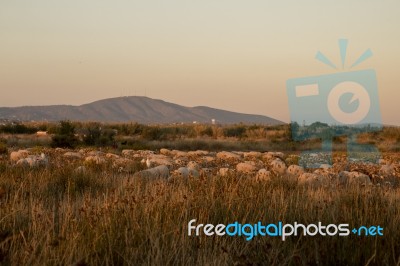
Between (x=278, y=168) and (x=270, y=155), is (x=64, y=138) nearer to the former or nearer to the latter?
(x=270, y=155)

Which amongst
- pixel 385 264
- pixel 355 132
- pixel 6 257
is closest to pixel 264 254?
pixel 385 264

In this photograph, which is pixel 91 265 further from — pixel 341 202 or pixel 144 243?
pixel 341 202

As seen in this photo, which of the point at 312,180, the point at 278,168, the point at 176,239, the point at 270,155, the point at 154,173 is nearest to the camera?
the point at 176,239

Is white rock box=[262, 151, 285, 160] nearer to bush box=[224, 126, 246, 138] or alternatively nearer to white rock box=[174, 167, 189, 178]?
white rock box=[174, 167, 189, 178]

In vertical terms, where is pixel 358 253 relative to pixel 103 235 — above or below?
below

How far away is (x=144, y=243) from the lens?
3.77 metres

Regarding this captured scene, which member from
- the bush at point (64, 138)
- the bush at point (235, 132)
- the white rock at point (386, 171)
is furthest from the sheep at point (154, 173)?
the bush at point (235, 132)

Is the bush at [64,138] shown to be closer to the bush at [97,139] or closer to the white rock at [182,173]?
the bush at [97,139]

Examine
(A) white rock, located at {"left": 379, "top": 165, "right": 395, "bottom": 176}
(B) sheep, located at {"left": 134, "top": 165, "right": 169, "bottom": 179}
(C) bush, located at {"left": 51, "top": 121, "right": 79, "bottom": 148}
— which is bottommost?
(A) white rock, located at {"left": 379, "top": 165, "right": 395, "bottom": 176}

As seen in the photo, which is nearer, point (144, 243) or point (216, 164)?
point (144, 243)

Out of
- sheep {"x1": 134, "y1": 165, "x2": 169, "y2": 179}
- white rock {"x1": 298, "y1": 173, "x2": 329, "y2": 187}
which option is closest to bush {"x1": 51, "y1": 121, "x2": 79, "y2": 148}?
sheep {"x1": 134, "y1": 165, "x2": 169, "y2": 179}

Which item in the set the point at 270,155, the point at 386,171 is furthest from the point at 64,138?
the point at 386,171

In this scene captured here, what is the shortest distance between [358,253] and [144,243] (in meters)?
1.67

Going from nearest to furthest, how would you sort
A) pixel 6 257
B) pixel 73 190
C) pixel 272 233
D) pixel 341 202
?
pixel 6 257, pixel 272 233, pixel 341 202, pixel 73 190
